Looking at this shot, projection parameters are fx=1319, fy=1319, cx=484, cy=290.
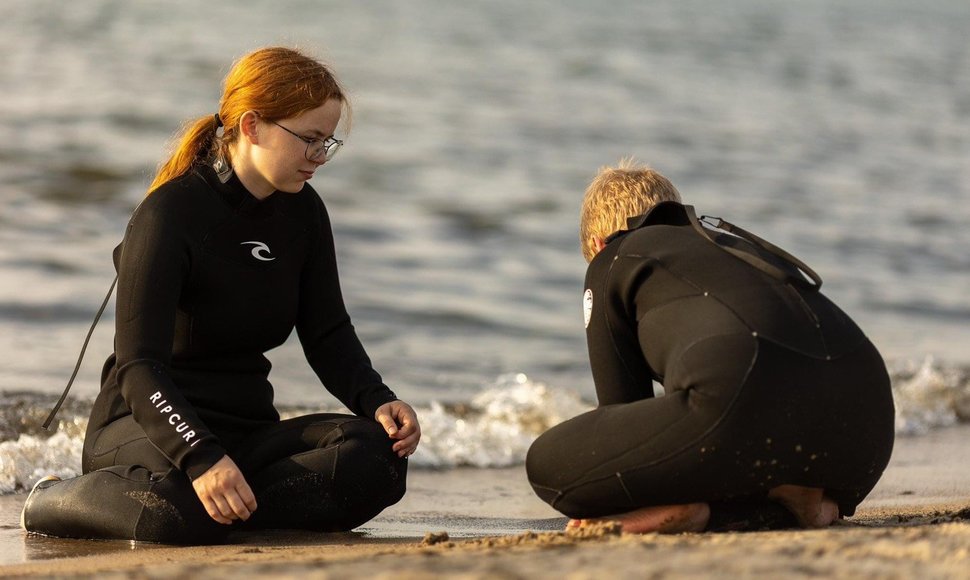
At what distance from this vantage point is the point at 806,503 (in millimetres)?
3582

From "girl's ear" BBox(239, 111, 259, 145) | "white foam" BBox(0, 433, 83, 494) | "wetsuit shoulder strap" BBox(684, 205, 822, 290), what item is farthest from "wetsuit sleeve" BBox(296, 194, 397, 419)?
"white foam" BBox(0, 433, 83, 494)

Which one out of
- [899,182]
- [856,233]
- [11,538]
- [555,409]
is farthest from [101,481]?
[899,182]

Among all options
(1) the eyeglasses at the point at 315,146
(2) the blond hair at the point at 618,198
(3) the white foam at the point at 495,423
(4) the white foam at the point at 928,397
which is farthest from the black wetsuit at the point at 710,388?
(4) the white foam at the point at 928,397

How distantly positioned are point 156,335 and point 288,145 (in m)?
0.67

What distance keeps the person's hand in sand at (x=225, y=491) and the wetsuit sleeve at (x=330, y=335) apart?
0.66m

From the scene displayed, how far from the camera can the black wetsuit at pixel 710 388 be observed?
3.34m

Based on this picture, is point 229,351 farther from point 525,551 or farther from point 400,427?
point 525,551

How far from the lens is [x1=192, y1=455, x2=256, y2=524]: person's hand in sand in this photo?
11.7ft

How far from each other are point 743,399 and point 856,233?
8646 mm

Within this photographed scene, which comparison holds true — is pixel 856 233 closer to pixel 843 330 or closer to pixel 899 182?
pixel 899 182

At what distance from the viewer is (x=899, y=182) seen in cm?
1386

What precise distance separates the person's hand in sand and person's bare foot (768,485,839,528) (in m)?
1.42

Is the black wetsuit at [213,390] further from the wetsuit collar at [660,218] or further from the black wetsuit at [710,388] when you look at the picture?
the wetsuit collar at [660,218]

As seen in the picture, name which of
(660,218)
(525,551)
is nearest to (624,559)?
(525,551)
